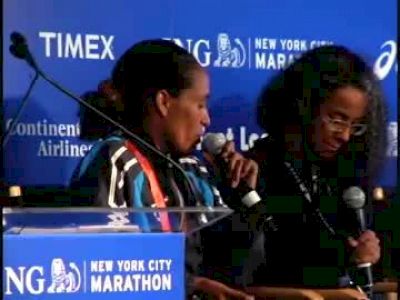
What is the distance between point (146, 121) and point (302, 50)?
77 centimetres

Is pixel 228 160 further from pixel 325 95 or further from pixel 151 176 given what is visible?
pixel 325 95

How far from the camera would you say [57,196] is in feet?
15.0

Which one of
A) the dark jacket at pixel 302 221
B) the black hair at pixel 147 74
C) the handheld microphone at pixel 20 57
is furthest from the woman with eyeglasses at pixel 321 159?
the handheld microphone at pixel 20 57

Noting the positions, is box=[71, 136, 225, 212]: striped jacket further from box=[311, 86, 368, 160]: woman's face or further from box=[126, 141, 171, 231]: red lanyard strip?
box=[311, 86, 368, 160]: woman's face

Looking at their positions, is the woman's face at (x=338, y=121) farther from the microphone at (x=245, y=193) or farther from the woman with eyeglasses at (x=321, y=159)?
the microphone at (x=245, y=193)

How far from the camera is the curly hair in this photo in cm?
503

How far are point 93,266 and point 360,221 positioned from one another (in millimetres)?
1271

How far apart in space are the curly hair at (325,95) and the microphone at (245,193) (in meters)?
0.22

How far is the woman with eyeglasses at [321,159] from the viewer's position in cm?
505

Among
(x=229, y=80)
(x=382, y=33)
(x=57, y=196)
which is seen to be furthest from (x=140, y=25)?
(x=382, y=33)

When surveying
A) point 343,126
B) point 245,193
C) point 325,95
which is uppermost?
point 325,95

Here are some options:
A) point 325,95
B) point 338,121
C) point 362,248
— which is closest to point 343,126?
point 338,121

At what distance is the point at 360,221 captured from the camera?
513cm

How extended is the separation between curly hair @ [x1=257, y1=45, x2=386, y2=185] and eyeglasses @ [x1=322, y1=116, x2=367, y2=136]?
23 mm
